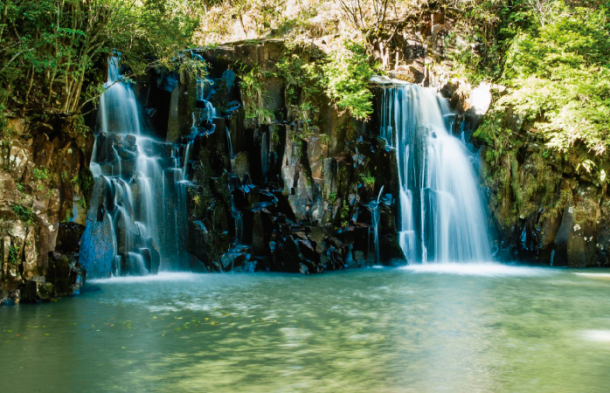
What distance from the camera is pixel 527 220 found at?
2038 cm

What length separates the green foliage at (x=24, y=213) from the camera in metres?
11.2

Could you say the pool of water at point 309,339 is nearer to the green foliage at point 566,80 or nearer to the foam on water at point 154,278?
the foam on water at point 154,278

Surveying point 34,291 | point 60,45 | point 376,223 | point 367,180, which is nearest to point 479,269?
point 376,223

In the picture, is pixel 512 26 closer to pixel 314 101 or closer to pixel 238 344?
pixel 314 101

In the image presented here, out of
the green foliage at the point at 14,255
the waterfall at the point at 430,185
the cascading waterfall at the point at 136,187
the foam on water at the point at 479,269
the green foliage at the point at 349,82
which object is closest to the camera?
the green foliage at the point at 14,255

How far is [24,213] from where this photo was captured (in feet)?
37.0

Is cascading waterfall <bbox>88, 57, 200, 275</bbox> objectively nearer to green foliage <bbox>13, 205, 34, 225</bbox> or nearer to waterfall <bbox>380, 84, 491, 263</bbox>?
green foliage <bbox>13, 205, 34, 225</bbox>

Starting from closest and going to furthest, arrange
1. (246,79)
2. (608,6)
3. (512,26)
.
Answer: (246,79), (608,6), (512,26)

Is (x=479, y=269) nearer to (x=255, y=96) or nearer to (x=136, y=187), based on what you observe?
(x=255, y=96)

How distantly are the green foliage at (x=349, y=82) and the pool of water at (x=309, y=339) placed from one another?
7380 millimetres

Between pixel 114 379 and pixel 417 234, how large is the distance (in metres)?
14.6

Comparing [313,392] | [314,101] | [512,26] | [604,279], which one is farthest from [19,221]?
[512,26]

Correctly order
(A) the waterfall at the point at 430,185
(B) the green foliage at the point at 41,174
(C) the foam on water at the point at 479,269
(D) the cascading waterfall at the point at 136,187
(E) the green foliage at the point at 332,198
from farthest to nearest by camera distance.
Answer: (A) the waterfall at the point at 430,185 < (E) the green foliage at the point at 332,198 < (C) the foam on water at the point at 479,269 < (D) the cascading waterfall at the point at 136,187 < (B) the green foliage at the point at 41,174

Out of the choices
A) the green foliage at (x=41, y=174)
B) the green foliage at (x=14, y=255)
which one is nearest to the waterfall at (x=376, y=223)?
the green foliage at (x=41, y=174)
